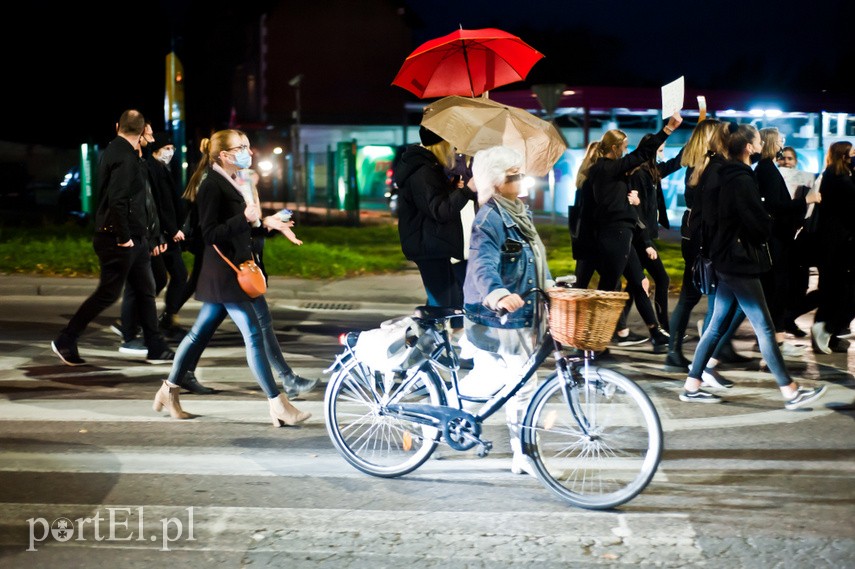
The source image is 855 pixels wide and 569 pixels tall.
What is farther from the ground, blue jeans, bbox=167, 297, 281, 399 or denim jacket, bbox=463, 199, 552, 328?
denim jacket, bbox=463, 199, 552, 328

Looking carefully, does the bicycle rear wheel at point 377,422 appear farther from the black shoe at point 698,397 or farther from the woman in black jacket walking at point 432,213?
the black shoe at point 698,397

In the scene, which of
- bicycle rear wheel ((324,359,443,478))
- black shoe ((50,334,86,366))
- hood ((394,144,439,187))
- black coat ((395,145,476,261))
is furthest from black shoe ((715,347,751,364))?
black shoe ((50,334,86,366))

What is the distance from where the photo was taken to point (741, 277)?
24.4ft

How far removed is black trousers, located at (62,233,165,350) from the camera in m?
9.24

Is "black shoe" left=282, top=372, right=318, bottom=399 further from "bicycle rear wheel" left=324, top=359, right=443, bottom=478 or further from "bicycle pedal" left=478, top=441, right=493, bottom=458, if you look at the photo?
"bicycle pedal" left=478, top=441, right=493, bottom=458

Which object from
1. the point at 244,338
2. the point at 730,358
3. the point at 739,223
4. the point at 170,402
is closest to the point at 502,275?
the point at 244,338

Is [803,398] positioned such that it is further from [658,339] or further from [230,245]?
[230,245]

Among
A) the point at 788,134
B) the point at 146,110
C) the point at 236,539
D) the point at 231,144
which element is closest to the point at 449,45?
the point at 231,144

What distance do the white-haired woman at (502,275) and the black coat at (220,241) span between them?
183 centimetres

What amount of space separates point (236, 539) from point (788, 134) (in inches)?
948

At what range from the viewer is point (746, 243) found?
24.3 ft

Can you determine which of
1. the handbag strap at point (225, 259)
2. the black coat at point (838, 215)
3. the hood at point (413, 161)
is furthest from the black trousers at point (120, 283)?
the black coat at point (838, 215)

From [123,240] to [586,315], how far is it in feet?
17.1

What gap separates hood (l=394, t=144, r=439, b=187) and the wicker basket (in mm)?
2394
